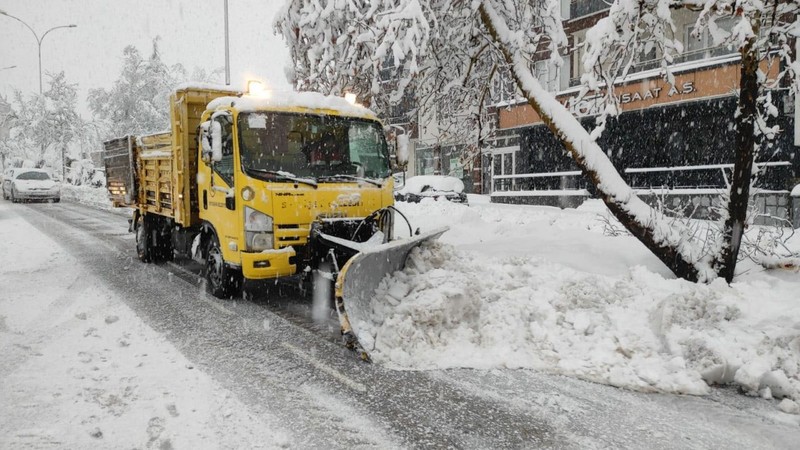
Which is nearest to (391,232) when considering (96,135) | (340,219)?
(340,219)

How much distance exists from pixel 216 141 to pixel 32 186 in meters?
25.7

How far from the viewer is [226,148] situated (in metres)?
6.61

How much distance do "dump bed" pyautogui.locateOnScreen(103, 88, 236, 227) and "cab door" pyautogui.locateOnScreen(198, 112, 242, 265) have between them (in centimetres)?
95

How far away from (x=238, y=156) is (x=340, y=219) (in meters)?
1.41

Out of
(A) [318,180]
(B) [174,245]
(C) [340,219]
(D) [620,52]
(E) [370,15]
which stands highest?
(E) [370,15]

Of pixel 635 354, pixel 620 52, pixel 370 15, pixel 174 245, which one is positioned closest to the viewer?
pixel 635 354

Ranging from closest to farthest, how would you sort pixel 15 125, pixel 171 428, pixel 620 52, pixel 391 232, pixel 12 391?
pixel 171 428 → pixel 12 391 → pixel 620 52 → pixel 391 232 → pixel 15 125

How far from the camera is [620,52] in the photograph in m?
6.11

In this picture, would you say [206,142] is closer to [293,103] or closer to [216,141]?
[216,141]

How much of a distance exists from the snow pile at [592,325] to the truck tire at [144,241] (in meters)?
6.16

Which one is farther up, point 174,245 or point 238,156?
point 238,156

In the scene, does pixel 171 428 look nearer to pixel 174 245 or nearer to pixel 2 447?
pixel 2 447

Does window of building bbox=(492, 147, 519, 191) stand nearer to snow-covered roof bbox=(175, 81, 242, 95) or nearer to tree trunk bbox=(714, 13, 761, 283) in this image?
snow-covered roof bbox=(175, 81, 242, 95)

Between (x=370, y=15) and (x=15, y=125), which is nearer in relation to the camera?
(x=370, y=15)
